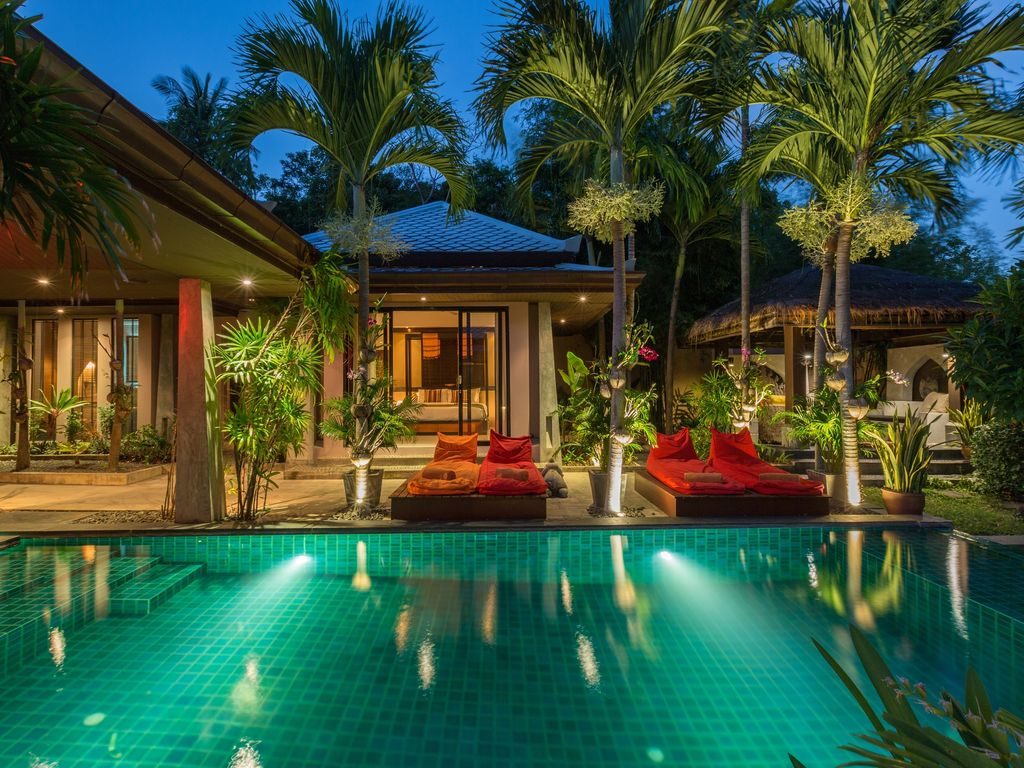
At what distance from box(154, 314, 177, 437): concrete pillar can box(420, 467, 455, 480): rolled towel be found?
711 cm

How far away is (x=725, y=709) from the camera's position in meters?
3.38

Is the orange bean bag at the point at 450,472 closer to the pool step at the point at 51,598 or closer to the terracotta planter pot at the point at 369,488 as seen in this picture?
the terracotta planter pot at the point at 369,488

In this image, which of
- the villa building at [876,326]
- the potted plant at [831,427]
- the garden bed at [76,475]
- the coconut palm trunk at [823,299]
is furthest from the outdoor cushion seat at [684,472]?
the garden bed at [76,475]

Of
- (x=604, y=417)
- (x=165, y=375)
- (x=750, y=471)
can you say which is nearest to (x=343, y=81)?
(x=604, y=417)

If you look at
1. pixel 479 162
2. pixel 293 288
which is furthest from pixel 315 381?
pixel 479 162

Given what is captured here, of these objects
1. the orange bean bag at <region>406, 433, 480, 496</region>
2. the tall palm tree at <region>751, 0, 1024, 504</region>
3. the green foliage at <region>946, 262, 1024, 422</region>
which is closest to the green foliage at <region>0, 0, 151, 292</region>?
the orange bean bag at <region>406, 433, 480, 496</region>

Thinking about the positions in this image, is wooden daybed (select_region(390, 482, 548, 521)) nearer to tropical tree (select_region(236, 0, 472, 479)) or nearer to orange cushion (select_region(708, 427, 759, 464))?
tropical tree (select_region(236, 0, 472, 479))

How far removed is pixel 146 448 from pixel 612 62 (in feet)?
32.3

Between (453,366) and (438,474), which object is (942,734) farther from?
(453,366)

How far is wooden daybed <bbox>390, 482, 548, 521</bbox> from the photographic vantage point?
258 inches

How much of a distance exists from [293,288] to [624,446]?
5331 millimetres

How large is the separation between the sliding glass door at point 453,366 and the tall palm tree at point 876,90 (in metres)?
5.72

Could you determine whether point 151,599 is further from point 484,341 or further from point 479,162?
point 479,162

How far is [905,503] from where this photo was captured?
6621 millimetres
